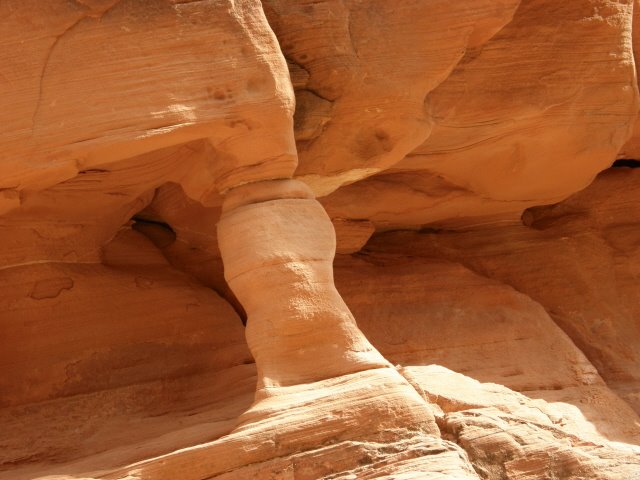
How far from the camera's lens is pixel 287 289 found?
4.92 m

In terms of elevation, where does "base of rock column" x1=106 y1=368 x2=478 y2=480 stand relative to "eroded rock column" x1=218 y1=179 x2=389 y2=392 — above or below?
below

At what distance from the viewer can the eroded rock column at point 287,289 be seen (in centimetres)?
484

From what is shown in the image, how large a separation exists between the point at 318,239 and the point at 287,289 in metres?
0.38

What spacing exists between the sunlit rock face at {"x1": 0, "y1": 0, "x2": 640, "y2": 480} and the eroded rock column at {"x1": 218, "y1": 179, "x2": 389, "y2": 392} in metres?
0.01

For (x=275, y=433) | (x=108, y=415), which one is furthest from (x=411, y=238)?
(x=275, y=433)

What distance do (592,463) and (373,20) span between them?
2.90m

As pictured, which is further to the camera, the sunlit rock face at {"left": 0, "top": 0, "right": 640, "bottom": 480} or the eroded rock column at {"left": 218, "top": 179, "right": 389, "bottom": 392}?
the eroded rock column at {"left": 218, "top": 179, "right": 389, "bottom": 392}

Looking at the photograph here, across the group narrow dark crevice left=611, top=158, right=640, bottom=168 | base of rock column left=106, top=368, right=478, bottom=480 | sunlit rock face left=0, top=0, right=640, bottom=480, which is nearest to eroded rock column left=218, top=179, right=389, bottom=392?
sunlit rock face left=0, top=0, right=640, bottom=480

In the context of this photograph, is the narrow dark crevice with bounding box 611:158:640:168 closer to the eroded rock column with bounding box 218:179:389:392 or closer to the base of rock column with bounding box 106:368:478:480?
the eroded rock column with bounding box 218:179:389:392

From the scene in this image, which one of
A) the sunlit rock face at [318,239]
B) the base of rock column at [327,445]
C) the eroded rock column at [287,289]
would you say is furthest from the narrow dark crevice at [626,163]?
the base of rock column at [327,445]

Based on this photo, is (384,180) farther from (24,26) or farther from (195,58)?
(24,26)

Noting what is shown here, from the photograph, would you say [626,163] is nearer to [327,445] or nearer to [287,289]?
[287,289]

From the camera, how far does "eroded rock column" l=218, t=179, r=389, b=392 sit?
484 cm

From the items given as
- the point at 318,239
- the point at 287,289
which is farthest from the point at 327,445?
the point at 318,239
